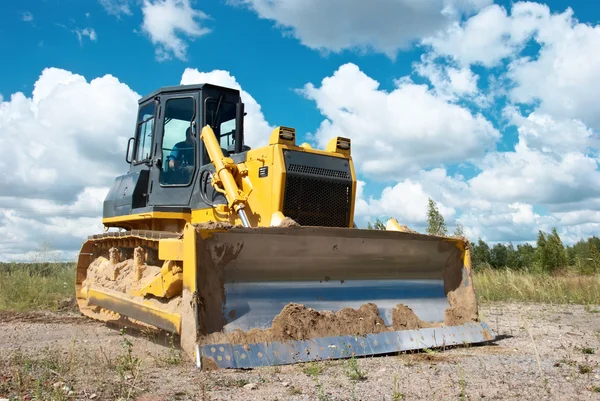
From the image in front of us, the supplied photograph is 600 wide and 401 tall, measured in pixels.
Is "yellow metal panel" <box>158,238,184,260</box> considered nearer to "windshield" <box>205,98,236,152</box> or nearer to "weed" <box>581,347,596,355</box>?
"windshield" <box>205,98,236,152</box>

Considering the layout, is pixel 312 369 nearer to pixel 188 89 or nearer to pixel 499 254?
pixel 188 89

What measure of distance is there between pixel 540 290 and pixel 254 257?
34.2 feet

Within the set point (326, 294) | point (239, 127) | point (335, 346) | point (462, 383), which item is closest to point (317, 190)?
point (326, 294)

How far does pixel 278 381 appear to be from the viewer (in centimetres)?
435

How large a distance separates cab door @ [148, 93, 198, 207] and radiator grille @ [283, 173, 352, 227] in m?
1.56

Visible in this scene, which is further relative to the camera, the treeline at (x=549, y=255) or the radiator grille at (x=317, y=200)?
the treeline at (x=549, y=255)

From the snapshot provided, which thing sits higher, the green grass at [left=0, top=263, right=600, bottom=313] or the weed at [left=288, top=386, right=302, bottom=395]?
the green grass at [left=0, top=263, right=600, bottom=313]

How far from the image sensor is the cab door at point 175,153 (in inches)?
301

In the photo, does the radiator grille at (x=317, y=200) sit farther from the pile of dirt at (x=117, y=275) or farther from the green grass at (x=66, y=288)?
the green grass at (x=66, y=288)

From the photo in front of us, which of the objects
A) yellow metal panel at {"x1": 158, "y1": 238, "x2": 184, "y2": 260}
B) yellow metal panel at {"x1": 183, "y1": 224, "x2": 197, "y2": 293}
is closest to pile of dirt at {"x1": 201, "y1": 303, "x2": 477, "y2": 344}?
yellow metal panel at {"x1": 183, "y1": 224, "x2": 197, "y2": 293}

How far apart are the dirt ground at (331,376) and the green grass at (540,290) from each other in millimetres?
6784

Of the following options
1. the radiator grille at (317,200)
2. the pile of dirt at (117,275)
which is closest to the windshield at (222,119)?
the radiator grille at (317,200)

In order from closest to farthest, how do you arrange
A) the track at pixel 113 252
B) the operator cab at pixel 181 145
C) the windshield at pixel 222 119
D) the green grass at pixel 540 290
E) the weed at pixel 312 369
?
the weed at pixel 312 369, the track at pixel 113 252, the operator cab at pixel 181 145, the windshield at pixel 222 119, the green grass at pixel 540 290

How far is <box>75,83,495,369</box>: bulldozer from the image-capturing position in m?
5.15
